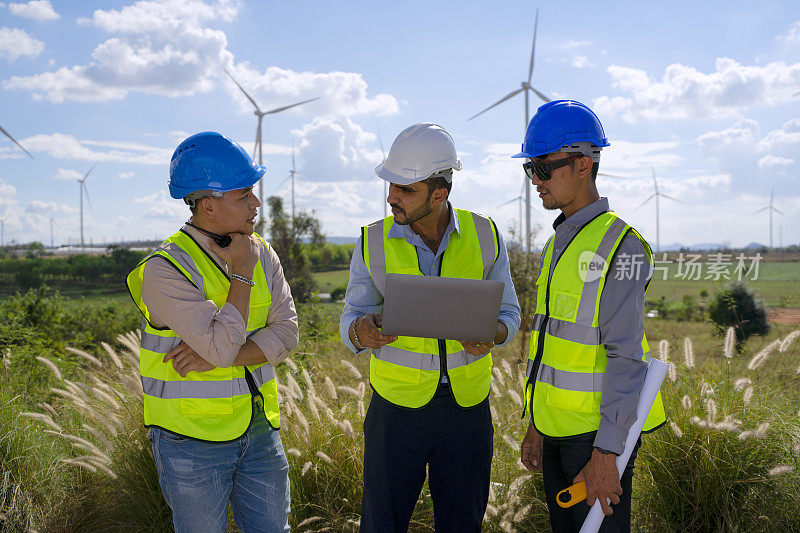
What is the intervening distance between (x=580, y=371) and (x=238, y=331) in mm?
1818

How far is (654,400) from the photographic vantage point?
321 centimetres

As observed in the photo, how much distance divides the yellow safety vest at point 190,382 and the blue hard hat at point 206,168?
28 centimetres

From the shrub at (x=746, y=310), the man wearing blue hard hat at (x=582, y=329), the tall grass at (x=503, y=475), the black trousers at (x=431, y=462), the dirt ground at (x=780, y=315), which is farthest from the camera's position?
the shrub at (x=746, y=310)

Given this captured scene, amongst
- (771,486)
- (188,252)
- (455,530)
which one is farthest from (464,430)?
(771,486)

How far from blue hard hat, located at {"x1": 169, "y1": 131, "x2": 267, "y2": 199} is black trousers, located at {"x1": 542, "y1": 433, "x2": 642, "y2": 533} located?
228cm

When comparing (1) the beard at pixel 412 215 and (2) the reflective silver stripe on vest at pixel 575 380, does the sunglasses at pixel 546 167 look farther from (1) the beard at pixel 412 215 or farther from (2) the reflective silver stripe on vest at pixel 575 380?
(2) the reflective silver stripe on vest at pixel 575 380

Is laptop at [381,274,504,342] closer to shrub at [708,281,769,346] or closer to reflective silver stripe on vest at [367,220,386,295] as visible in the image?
reflective silver stripe on vest at [367,220,386,295]

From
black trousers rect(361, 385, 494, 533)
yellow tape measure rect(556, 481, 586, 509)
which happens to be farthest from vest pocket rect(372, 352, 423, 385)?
yellow tape measure rect(556, 481, 586, 509)

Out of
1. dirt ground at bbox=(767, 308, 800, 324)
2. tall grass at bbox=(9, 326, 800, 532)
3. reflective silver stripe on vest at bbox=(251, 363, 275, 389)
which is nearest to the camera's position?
reflective silver stripe on vest at bbox=(251, 363, 275, 389)

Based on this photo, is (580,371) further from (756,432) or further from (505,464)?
(505,464)

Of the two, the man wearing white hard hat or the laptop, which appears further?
the man wearing white hard hat

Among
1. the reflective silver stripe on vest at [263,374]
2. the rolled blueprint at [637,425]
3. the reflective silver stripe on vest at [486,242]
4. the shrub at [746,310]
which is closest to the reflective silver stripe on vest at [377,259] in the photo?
the reflective silver stripe on vest at [486,242]

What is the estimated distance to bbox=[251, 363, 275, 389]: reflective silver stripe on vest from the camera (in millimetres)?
3299

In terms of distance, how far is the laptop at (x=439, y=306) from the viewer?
3.11 m
